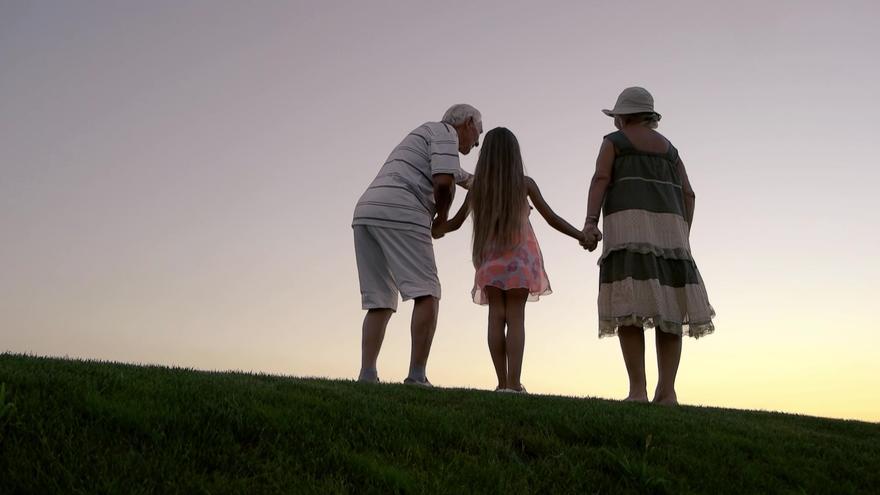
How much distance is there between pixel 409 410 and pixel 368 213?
2435 millimetres

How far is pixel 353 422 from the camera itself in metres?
5.81

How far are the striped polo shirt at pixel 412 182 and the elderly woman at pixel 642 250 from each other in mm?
1589

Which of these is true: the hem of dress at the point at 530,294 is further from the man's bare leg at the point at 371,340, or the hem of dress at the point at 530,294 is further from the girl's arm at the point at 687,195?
the girl's arm at the point at 687,195

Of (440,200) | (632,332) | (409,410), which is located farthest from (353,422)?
(632,332)

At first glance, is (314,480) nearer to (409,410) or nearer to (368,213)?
(409,410)

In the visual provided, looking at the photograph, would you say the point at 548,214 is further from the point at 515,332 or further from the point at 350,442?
the point at 350,442

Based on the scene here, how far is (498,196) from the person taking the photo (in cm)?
866

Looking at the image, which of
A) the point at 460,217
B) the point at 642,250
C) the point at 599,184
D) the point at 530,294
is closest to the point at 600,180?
the point at 599,184

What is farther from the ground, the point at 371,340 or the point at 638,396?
the point at 371,340

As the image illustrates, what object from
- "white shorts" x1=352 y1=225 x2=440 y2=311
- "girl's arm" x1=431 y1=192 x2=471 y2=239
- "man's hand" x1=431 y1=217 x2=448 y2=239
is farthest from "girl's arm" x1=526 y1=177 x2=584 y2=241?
"white shorts" x1=352 y1=225 x2=440 y2=311

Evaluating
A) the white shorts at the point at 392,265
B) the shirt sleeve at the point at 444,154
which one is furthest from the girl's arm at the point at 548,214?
the white shorts at the point at 392,265

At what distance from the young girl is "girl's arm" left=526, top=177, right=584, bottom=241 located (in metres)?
0.28

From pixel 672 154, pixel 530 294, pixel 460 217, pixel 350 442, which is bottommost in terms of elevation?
pixel 350 442

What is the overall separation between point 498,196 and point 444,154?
0.90 meters
